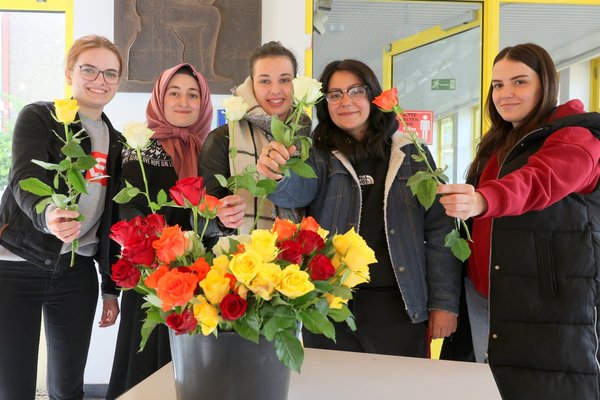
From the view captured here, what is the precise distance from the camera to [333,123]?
6.38 feet

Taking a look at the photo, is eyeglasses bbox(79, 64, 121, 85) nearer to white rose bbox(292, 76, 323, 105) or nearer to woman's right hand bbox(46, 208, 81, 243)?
woman's right hand bbox(46, 208, 81, 243)

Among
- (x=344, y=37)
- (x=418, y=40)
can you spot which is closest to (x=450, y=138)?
(x=418, y=40)

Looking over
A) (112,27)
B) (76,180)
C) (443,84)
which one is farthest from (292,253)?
(443,84)

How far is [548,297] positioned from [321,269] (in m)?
0.97

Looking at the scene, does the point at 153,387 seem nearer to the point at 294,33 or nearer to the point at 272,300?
the point at 272,300

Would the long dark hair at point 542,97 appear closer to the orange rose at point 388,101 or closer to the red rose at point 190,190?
the orange rose at point 388,101

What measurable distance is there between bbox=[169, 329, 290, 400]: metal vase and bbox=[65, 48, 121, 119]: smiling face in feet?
4.24

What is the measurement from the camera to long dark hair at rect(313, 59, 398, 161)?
186 centimetres

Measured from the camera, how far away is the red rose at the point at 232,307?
2.94ft

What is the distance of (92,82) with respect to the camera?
A: 2020 millimetres

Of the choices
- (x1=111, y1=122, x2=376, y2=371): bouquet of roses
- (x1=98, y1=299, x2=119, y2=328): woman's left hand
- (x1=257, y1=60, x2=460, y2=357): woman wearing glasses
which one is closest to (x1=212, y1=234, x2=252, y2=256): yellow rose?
(x1=111, y1=122, x2=376, y2=371): bouquet of roses

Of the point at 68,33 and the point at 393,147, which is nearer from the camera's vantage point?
the point at 393,147

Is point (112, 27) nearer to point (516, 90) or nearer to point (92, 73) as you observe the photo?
point (92, 73)

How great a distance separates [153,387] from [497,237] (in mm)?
1053
